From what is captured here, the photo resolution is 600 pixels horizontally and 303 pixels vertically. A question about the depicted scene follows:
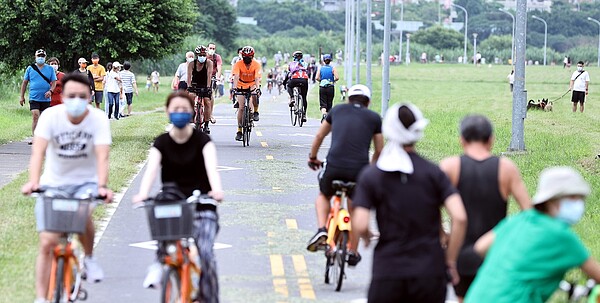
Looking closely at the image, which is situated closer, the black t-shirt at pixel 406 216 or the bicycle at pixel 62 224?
the black t-shirt at pixel 406 216

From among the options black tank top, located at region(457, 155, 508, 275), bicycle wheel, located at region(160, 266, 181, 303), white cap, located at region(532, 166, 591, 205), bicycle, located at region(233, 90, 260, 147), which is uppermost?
white cap, located at region(532, 166, 591, 205)

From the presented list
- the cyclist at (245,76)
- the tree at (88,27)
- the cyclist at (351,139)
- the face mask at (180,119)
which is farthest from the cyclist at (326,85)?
the face mask at (180,119)

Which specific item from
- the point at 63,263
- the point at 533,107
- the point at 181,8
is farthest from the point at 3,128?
the point at 63,263

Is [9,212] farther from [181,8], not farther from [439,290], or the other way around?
[181,8]

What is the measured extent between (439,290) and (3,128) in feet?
81.8

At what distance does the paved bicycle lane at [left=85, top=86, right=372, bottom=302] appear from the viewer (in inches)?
439

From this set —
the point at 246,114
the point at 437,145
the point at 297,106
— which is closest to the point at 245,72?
the point at 246,114

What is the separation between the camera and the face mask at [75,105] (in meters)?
9.64

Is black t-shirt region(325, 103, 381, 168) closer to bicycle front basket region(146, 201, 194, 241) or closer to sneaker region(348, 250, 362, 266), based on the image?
A: sneaker region(348, 250, 362, 266)

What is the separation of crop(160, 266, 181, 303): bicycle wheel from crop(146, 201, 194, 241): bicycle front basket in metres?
0.21

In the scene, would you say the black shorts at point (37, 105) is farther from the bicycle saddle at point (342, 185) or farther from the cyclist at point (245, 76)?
the bicycle saddle at point (342, 185)

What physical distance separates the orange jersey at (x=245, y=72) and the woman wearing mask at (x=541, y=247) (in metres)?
18.0

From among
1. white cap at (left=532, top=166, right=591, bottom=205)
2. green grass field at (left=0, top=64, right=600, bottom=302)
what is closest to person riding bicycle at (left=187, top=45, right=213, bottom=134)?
green grass field at (left=0, top=64, right=600, bottom=302)

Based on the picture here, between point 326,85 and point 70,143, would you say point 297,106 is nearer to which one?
point 326,85
